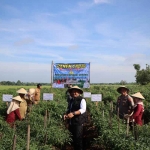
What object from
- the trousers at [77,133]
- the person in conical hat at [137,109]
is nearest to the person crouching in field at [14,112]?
the trousers at [77,133]

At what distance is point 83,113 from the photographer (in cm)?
544

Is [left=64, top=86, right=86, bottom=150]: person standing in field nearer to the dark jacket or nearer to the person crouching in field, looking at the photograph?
the dark jacket

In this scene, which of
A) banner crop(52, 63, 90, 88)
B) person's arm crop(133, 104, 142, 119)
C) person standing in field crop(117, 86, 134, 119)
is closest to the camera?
person's arm crop(133, 104, 142, 119)

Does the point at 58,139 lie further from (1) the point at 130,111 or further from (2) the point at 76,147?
(1) the point at 130,111

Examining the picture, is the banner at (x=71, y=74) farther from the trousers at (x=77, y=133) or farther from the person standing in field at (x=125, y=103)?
the trousers at (x=77, y=133)

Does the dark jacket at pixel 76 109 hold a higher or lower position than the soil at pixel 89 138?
higher

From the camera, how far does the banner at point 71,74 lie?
14.6m

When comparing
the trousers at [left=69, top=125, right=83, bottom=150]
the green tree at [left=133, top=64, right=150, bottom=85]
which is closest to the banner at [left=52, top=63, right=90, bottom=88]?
the trousers at [left=69, top=125, right=83, bottom=150]

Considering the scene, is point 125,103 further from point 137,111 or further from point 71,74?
point 71,74

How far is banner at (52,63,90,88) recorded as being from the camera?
1465 centimetres

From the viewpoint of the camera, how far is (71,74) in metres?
15.0

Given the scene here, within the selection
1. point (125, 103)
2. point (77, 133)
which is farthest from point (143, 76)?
point (77, 133)

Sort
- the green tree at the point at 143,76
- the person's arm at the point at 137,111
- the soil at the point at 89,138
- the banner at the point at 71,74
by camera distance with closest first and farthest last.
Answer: the soil at the point at 89,138 < the person's arm at the point at 137,111 < the banner at the point at 71,74 < the green tree at the point at 143,76

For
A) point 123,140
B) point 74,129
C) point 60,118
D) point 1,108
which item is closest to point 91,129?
point 60,118
